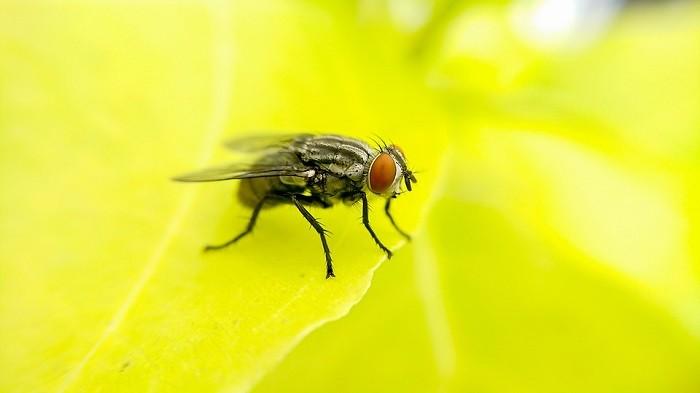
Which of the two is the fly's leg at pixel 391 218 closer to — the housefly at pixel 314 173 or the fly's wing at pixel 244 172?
the housefly at pixel 314 173

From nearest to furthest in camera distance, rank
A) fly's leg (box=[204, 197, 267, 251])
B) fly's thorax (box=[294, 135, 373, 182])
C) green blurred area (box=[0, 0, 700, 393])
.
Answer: green blurred area (box=[0, 0, 700, 393]) → fly's leg (box=[204, 197, 267, 251]) → fly's thorax (box=[294, 135, 373, 182])

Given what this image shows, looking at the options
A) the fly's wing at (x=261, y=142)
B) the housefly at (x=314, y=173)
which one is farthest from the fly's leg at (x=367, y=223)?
the fly's wing at (x=261, y=142)

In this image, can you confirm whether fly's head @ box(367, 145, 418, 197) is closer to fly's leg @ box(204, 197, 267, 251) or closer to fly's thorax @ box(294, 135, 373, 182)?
fly's thorax @ box(294, 135, 373, 182)

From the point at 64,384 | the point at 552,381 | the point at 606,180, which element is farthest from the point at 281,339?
the point at 606,180

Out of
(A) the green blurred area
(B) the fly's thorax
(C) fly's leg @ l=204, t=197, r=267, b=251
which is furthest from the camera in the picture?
(B) the fly's thorax

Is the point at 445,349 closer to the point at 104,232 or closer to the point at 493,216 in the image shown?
the point at 493,216

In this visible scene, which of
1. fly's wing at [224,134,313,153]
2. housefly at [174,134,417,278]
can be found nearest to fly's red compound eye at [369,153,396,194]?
housefly at [174,134,417,278]
